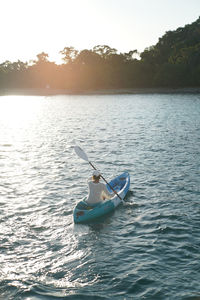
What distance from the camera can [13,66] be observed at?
549 ft

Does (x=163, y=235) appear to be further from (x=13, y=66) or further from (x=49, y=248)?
(x=13, y=66)

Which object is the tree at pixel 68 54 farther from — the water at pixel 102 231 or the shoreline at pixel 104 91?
the water at pixel 102 231

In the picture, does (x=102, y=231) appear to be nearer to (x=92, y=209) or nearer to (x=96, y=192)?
(x=92, y=209)

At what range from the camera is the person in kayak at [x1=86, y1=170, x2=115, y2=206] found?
1455 cm

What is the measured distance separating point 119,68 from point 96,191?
394 ft

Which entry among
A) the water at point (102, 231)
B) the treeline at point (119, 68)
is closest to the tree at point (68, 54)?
the treeline at point (119, 68)

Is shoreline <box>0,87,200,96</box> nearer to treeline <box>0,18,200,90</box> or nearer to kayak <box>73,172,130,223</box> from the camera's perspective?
treeline <box>0,18,200,90</box>

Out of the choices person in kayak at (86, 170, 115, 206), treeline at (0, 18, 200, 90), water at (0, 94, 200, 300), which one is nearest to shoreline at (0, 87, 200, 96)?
treeline at (0, 18, 200, 90)

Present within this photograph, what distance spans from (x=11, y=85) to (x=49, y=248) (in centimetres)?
16016

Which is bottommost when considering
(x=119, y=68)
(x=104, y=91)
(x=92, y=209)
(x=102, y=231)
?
(x=102, y=231)

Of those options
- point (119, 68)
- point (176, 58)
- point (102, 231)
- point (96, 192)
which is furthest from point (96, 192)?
point (119, 68)

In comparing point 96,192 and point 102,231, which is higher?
point 96,192

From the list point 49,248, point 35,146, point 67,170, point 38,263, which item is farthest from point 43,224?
point 35,146

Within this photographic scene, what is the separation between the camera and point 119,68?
5133 inches
